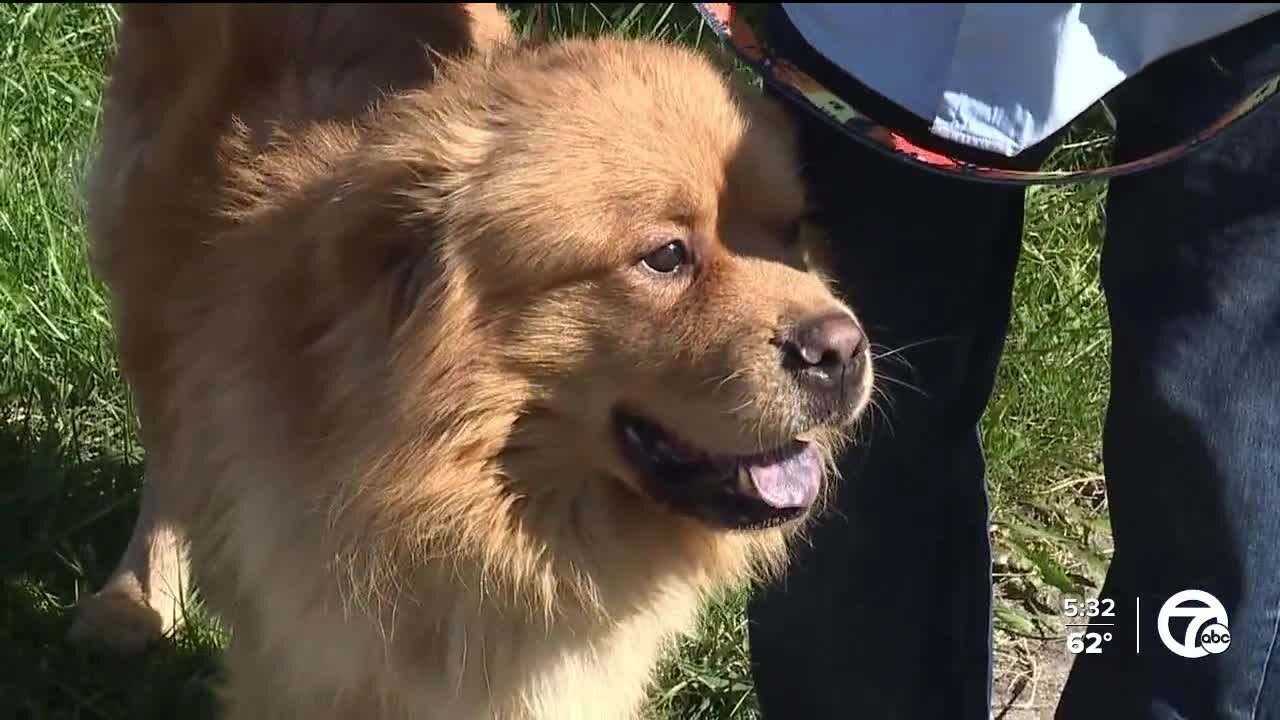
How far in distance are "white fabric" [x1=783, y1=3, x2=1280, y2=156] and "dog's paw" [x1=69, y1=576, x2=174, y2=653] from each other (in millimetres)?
1987

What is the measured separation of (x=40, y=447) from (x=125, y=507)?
238 millimetres

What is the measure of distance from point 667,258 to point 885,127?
1.21ft

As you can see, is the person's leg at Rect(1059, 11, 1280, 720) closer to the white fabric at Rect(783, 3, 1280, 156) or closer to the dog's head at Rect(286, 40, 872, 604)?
the white fabric at Rect(783, 3, 1280, 156)

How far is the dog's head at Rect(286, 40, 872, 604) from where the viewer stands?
6.51 ft

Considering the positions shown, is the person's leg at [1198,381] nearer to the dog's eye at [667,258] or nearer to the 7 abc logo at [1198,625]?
the 7 abc logo at [1198,625]

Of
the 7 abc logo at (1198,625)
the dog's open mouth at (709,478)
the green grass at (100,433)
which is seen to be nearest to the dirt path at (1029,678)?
the green grass at (100,433)

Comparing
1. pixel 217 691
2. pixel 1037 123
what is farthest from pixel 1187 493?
pixel 217 691

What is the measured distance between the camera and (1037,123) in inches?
61.7

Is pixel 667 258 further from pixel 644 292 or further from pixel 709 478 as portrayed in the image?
pixel 709 478

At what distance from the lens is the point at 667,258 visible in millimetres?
2033

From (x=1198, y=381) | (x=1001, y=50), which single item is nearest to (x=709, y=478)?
(x=1198, y=381)

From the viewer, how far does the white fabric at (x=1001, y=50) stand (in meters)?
1.46

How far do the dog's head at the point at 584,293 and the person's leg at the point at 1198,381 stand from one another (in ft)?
1.29

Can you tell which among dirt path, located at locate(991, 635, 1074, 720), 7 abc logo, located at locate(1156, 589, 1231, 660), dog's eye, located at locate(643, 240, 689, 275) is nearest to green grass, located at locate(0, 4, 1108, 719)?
dirt path, located at locate(991, 635, 1074, 720)
